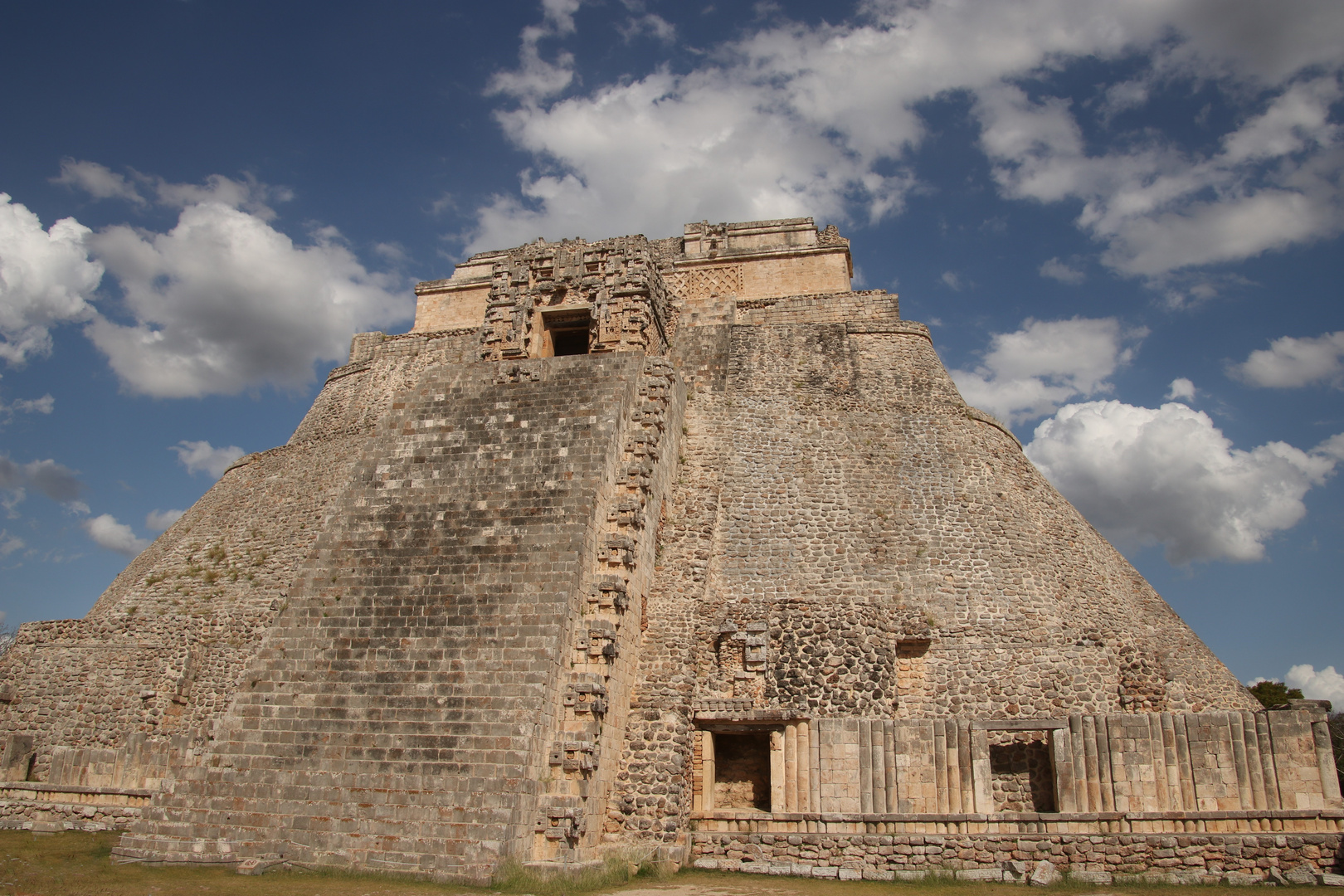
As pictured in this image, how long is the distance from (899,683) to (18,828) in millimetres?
13247

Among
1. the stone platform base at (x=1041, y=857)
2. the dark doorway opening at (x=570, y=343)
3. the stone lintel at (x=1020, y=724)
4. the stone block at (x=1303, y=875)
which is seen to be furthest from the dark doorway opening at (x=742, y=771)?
the dark doorway opening at (x=570, y=343)

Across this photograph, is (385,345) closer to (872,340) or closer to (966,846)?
(872,340)

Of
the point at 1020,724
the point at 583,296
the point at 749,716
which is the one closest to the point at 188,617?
the point at 583,296

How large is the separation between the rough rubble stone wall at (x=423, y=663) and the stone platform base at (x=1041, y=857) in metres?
3.12

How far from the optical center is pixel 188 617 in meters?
16.7

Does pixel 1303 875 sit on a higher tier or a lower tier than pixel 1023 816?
lower

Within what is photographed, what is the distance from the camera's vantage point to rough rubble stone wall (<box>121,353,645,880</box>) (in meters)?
9.30

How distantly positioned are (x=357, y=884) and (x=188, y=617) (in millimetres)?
10246

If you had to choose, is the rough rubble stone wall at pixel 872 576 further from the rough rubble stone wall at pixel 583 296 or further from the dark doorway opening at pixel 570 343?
the rough rubble stone wall at pixel 583 296

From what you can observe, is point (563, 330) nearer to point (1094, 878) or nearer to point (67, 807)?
point (67, 807)

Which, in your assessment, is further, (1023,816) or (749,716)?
(749,716)

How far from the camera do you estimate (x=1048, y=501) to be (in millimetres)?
15992

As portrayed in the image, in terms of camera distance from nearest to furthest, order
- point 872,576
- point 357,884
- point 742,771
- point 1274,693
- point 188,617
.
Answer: point 357,884 < point 742,771 < point 872,576 < point 188,617 < point 1274,693

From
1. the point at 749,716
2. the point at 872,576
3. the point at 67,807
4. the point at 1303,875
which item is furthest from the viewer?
the point at 872,576
